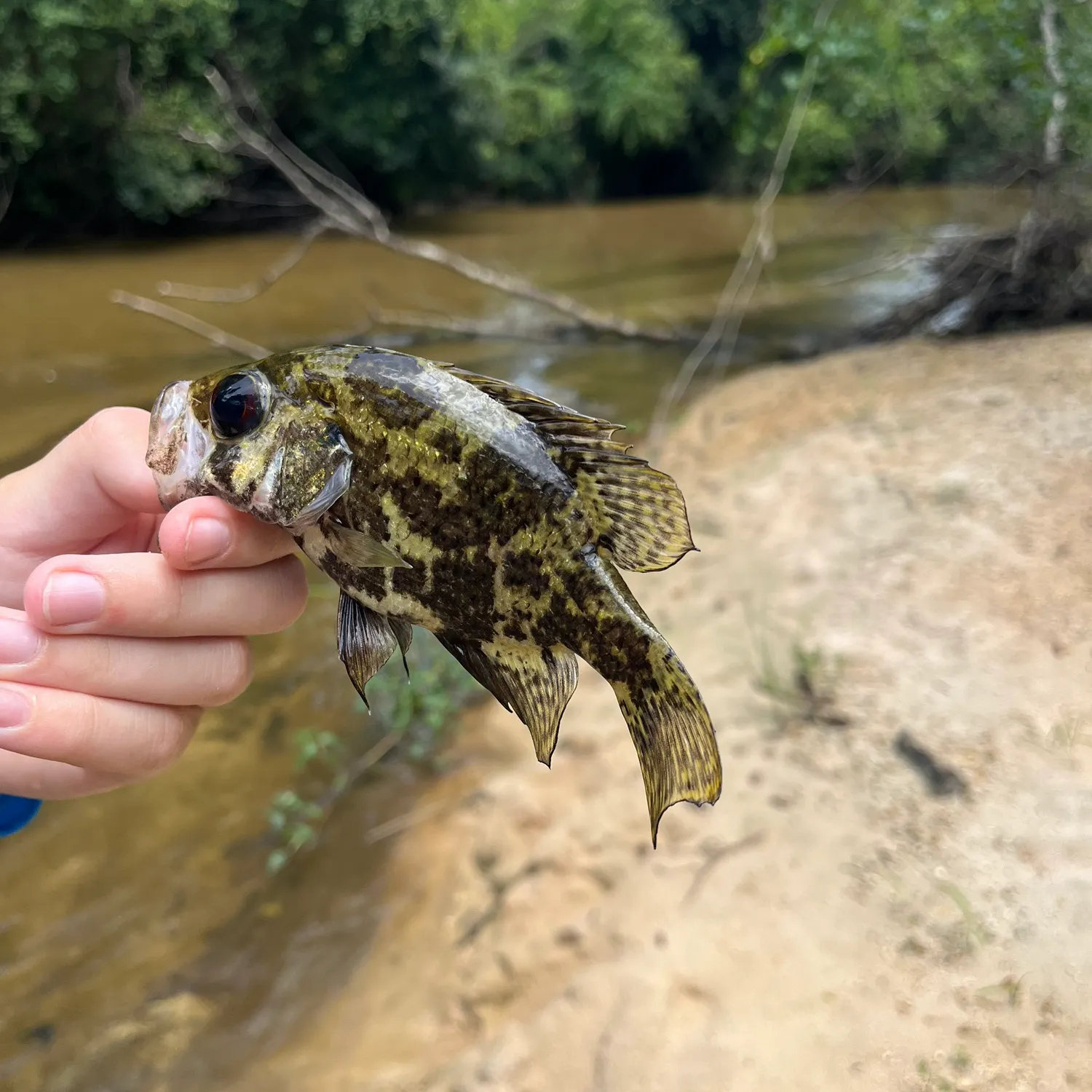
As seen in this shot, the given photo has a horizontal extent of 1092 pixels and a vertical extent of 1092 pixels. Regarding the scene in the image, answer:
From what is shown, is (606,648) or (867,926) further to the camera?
(867,926)

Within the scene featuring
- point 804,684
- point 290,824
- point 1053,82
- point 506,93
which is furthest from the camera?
point 506,93

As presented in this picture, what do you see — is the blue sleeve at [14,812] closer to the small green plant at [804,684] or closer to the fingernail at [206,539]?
the fingernail at [206,539]

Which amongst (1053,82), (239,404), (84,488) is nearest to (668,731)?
(239,404)

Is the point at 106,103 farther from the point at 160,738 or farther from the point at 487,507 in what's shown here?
the point at 487,507

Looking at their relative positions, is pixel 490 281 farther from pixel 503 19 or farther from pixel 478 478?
pixel 503 19

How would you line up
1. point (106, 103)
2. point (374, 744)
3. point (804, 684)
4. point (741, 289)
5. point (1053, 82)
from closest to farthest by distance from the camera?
point (804, 684) → point (374, 744) → point (1053, 82) → point (741, 289) → point (106, 103)

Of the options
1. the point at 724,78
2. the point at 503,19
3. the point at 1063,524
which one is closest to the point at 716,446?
the point at 1063,524
